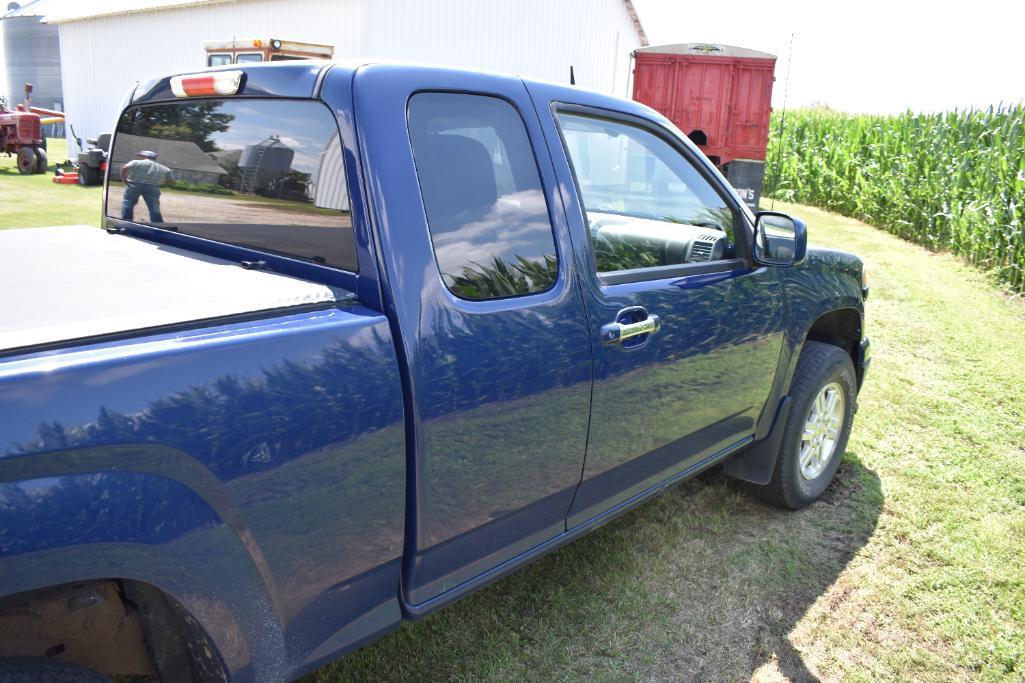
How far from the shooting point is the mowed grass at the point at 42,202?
1169cm

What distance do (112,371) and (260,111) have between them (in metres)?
1.10

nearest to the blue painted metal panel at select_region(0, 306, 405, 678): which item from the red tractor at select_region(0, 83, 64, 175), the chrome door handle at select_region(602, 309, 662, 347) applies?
the chrome door handle at select_region(602, 309, 662, 347)

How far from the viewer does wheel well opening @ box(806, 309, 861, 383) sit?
13.3 ft

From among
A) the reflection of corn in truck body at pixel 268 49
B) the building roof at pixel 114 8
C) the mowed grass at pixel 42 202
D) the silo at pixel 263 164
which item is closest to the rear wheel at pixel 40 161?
the mowed grass at pixel 42 202

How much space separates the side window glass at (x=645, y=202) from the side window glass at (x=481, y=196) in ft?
1.21

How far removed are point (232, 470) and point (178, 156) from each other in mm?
1442

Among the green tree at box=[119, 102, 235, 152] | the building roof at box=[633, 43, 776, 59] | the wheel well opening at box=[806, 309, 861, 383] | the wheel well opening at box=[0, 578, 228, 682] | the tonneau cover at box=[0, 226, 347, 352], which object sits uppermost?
the building roof at box=[633, 43, 776, 59]

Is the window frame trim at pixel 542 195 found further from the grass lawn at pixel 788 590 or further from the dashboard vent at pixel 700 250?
the grass lawn at pixel 788 590

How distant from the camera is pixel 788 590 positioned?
3402mm

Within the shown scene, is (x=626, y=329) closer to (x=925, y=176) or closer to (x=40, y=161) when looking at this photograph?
(x=925, y=176)

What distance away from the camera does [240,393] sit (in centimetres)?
169

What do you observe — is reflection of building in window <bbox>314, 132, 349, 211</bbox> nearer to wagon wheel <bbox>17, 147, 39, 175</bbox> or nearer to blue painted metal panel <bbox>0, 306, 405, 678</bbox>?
blue painted metal panel <bbox>0, 306, 405, 678</bbox>

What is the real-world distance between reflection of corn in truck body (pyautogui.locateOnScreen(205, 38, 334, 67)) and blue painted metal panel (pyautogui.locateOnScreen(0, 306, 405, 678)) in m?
8.69

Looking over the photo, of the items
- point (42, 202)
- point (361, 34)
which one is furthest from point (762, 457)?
point (42, 202)
